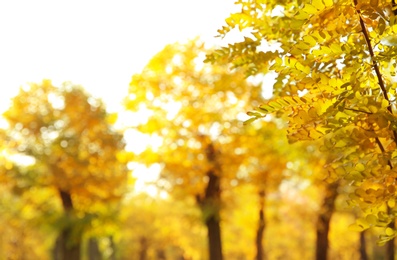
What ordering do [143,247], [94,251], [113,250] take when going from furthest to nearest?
1. [143,247]
2. [94,251]
3. [113,250]

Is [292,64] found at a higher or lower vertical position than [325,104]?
higher

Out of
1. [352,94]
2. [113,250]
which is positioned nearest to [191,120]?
[352,94]

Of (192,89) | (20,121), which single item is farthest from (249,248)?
(192,89)

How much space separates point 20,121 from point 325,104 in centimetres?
1937

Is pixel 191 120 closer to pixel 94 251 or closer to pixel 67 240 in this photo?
pixel 67 240

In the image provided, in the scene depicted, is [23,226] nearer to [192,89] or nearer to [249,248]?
[249,248]

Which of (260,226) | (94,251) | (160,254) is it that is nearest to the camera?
(260,226)

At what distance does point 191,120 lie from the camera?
1595 centimetres

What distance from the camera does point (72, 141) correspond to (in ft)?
68.3

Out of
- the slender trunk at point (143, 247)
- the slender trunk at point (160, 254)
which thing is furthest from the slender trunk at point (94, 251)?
the slender trunk at point (160, 254)

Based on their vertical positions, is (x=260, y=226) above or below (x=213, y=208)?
above

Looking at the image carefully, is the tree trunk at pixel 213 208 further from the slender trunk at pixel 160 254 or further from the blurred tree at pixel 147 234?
the slender trunk at pixel 160 254

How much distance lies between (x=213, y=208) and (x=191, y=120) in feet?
8.96

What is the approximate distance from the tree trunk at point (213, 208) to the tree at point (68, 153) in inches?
183
